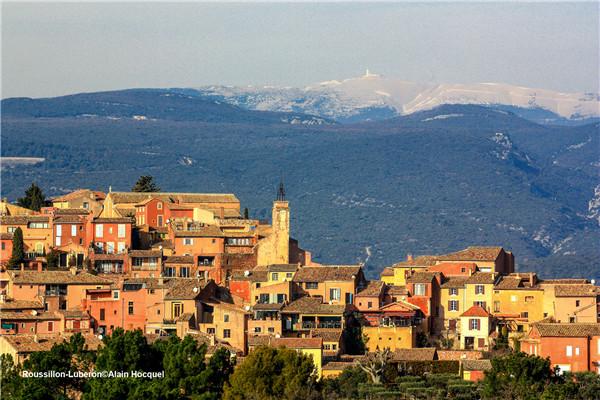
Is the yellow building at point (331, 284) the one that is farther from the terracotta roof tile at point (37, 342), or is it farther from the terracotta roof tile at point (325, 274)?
the terracotta roof tile at point (37, 342)

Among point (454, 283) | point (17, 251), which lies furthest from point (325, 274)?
point (17, 251)

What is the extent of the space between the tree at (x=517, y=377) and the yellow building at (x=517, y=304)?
11.8 m

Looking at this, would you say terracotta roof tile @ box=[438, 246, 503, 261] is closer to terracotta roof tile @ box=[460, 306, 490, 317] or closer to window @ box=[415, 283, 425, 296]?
window @ box=[415, 283, 425, 296]

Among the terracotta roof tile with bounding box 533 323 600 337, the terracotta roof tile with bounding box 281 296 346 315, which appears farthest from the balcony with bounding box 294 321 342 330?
the terracotta roof tile with bounding box 533 323 600 337

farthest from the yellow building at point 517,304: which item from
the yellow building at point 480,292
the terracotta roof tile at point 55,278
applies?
the terracotta roof tile at point 55,278

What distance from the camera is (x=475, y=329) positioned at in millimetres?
83375

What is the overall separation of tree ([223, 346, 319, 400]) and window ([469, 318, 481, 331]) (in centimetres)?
1276

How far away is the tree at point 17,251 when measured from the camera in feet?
291

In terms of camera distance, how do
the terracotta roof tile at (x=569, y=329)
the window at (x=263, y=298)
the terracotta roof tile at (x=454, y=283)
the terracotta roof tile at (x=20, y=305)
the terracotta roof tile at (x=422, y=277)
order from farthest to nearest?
the terracotta roof tile at (x=454, y=283), the terracotta roof tile at (x=422, y=277), the window at (x=263, y=298), the terracotta roof tile at (x=20, y=305), the terracotta roof tile at (x=569, y=329)

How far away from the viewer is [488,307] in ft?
282

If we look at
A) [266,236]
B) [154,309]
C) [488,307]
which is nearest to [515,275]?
[488,307]

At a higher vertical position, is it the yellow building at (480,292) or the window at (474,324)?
the yellow building at (480,292)

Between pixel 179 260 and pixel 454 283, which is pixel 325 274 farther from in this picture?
pixel 179 260

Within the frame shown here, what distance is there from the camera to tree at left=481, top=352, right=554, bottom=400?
231ft
